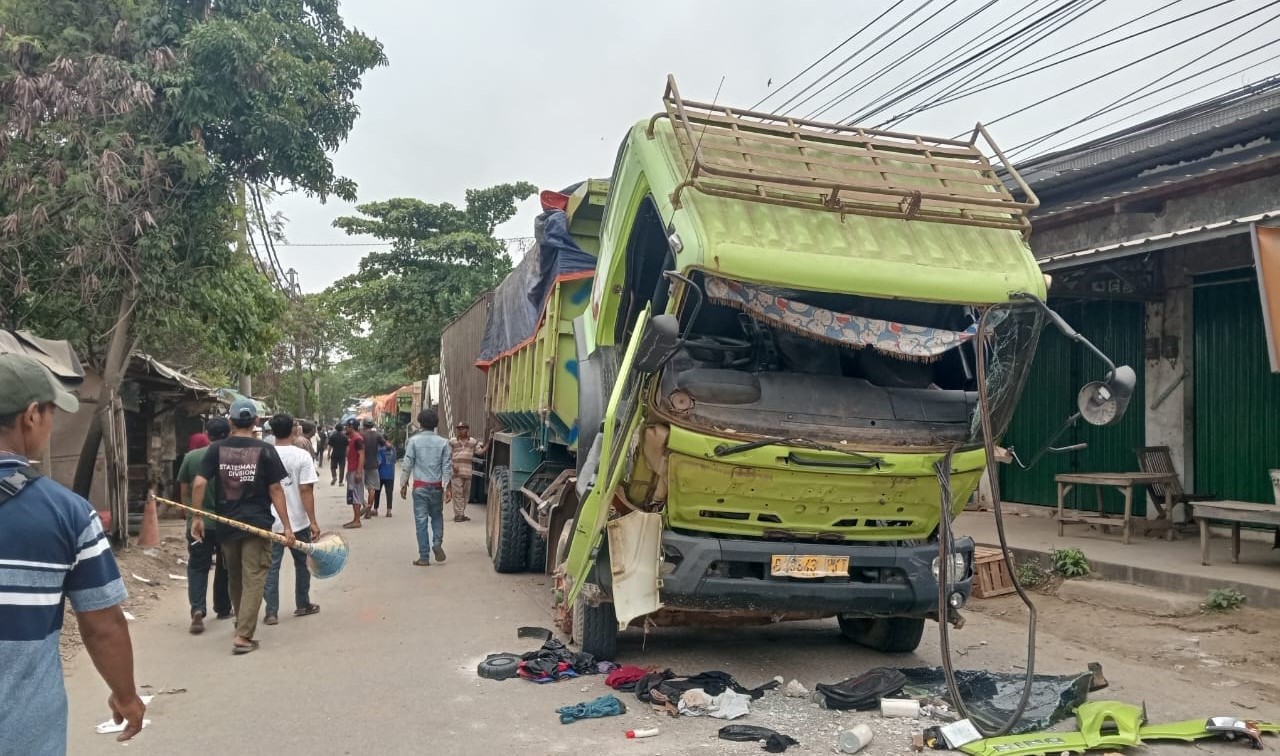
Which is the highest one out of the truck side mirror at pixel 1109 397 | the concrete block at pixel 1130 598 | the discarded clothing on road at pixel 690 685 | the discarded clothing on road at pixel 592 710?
the truck side mirror at pixel 1109 397

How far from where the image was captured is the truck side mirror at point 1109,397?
488 cm

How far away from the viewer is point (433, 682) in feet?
19.2

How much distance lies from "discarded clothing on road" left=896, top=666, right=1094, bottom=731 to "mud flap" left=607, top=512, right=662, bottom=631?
1617mm

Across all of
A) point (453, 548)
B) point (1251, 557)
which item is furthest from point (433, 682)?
point (1251, 557)

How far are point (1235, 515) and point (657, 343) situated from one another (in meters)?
5.74

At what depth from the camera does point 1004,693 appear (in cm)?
540

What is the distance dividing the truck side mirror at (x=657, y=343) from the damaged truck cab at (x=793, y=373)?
0.04 feet

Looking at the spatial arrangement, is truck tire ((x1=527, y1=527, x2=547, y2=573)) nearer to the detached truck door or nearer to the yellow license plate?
the detached truck door

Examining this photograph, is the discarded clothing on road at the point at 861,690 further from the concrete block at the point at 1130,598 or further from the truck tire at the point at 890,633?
the concrete block at the point at 1130,598

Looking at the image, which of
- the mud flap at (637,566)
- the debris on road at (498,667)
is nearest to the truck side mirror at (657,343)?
the mud flap at (637,566)

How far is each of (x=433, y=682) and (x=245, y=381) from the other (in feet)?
66.1

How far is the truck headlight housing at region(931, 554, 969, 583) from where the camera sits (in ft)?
18.6

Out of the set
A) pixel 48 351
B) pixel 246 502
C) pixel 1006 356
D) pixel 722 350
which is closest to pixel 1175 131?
pixel 1006 356

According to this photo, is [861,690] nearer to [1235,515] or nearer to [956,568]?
[956,568]
